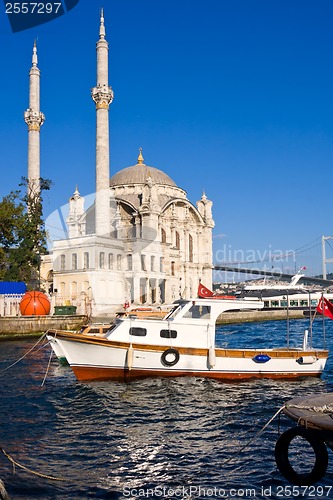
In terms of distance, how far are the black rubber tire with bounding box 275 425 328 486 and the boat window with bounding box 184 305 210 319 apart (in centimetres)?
1067

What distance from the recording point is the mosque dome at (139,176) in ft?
247

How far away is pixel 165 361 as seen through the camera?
17078 mm

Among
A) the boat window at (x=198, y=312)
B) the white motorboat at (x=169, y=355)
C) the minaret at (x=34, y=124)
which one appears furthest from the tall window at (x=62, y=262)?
the boat window at (x=198, y=312)

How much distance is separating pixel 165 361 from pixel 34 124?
1984 inches

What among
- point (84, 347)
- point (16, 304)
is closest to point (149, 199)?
point (16, 304)

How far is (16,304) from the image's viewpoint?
40.6m

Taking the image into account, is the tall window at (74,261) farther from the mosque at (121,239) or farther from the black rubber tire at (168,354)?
the black rubber tire at (168,354)

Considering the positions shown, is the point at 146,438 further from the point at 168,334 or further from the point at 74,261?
the point at 74,261

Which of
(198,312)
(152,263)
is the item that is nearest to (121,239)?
(152,263)

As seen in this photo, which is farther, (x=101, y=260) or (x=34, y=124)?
(x=34, y=124)

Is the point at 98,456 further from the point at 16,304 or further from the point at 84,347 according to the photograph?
the point at 16,304

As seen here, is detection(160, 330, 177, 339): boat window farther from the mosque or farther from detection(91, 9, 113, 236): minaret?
detection(91, 9, 113, 236): minaret

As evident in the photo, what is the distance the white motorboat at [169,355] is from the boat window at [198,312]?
111 mm

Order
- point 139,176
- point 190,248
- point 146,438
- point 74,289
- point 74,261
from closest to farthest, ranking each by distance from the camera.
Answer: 1. point 146,438
2. point 74,289
3. point 74,261
4. point 190,248
5. point 139,176
